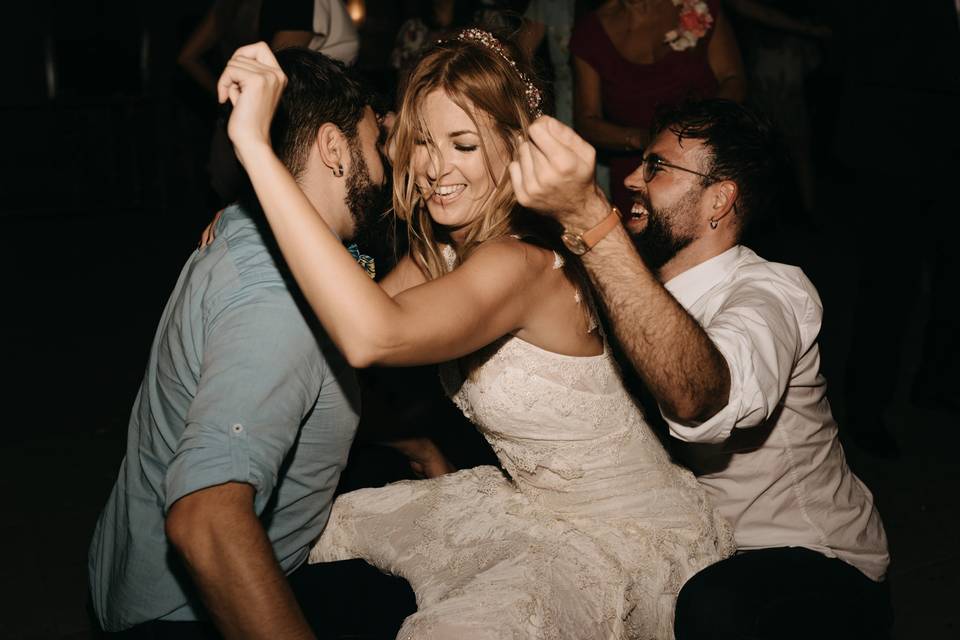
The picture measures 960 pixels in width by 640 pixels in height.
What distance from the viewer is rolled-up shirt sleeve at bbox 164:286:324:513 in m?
1.48

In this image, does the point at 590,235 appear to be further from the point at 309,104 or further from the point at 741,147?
the point at 741,147

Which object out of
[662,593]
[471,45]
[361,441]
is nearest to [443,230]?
[471,45]

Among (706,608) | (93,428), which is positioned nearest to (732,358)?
(706,608)

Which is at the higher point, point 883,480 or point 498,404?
point 498,404

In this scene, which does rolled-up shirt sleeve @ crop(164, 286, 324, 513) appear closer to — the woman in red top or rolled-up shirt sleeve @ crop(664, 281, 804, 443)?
rolled-up shirt sleeve @ crop(664, 281, 804, 443)

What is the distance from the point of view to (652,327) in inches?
61.4

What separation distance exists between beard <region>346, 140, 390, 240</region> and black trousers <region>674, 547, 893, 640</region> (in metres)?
0.91

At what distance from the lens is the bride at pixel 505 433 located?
1.63 m

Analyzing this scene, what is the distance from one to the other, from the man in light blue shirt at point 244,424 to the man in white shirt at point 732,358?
0.49 m

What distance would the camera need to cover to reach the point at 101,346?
15.9 ft

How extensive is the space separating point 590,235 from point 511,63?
0.62 m

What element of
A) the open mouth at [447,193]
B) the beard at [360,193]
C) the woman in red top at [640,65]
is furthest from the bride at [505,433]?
the woman in red top at [640,65]

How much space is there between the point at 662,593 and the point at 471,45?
1.12m

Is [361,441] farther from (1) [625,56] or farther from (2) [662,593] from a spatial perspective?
(1) [625,56]
